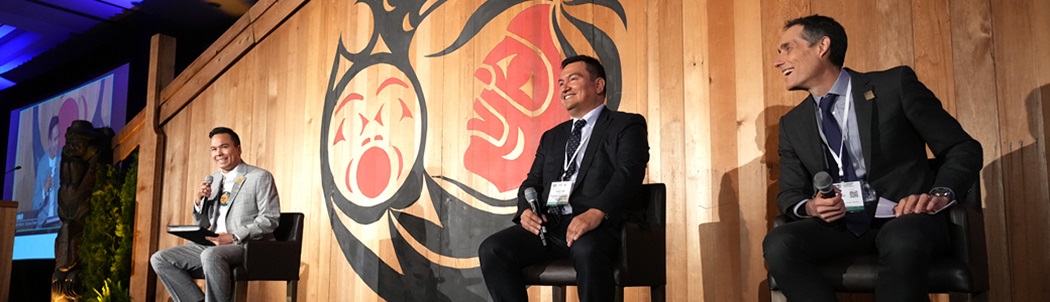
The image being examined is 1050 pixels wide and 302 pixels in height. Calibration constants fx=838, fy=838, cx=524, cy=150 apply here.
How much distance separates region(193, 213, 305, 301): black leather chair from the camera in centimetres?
399

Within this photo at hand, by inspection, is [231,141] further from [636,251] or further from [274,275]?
[636,251]

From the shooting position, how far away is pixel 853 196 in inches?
93.2

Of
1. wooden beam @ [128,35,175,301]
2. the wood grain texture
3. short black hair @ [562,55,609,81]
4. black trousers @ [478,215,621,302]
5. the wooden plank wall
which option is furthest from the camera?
wooden beam @ [128,35,175,301]

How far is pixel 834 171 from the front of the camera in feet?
8.35

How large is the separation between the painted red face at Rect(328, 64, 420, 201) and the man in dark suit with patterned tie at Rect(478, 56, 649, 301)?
5.42 ft

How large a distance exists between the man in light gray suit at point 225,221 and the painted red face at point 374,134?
0.74 metres

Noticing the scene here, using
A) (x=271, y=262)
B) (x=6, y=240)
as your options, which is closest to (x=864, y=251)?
(x=271, y=262)

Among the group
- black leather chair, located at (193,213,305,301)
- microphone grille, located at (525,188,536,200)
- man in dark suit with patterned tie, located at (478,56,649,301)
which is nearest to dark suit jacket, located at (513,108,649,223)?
man in dark suit with patterned tie, located at (478,56,649,301)

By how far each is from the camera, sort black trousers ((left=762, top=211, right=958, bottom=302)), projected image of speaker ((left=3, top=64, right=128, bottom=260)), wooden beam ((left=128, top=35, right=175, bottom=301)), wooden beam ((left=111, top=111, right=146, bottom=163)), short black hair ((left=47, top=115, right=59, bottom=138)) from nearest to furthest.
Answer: black trousers ((left=762, top=211, right=958, bottom=302)) → wooden beam ((left=128, top=35, right=175, bottom=301)) → wooden beam ((left=111, top=111, right=146, bottom=163)) → projected image of speaker ((left=3, top=64, right=128, bottom=260)) → short black hair ((left=47, top=115, right=59, bottom=138))

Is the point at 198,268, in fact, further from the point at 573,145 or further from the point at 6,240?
the point at 573,145

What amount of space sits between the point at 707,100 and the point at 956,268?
5.07ft

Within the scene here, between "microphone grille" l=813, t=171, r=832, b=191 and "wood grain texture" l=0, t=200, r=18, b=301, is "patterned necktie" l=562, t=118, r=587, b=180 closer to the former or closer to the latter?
"microphone grille" l=813, t=171, r=832, b=191

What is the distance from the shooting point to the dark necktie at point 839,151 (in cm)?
243

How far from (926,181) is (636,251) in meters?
0.92
